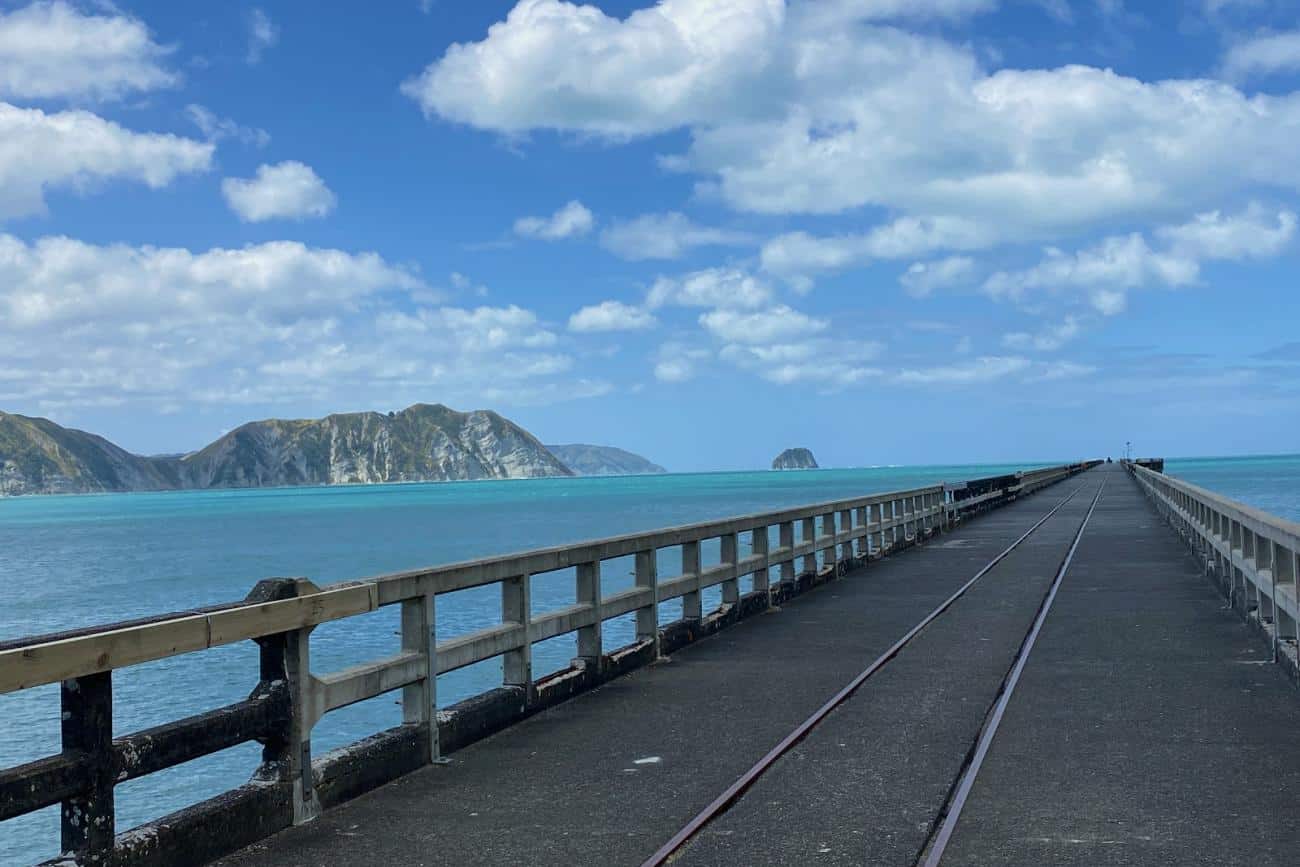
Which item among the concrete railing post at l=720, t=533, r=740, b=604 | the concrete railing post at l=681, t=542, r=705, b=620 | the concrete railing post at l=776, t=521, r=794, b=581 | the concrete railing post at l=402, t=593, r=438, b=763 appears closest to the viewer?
the concrete railing post at l=402, t=593, r=438, b=763

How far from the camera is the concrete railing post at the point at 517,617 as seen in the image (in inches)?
379

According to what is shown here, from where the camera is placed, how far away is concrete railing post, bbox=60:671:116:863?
550 cm

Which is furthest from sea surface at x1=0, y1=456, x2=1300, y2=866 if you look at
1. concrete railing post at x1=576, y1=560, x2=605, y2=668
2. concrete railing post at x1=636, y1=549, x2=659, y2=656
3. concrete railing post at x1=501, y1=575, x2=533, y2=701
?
Result: concrete railing post at x1=501, y1=575, x2=533, y2=701

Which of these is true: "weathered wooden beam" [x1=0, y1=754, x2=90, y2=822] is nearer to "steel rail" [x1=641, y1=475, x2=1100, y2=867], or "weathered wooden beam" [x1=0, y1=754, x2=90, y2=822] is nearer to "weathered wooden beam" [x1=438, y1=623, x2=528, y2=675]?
"steel rail" [x1=641, y1=475, x2=1100, y2=867]

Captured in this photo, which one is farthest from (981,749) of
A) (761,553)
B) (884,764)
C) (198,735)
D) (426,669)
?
(761,553)

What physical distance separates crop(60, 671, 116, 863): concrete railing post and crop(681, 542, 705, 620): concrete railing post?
338 inches

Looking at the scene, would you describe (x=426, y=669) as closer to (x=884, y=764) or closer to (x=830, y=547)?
(x=884, y=764)

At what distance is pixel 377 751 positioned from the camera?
7.87m

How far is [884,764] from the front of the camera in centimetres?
822

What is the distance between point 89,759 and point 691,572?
9007mm

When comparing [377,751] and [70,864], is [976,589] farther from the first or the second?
[70,864]

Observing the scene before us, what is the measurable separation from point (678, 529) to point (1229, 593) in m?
8.03

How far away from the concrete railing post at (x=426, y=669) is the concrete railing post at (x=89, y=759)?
8.77 feet

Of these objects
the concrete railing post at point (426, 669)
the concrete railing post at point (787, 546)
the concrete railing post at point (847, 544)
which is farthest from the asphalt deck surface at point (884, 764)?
the concrete railing post at point (847, 544)
